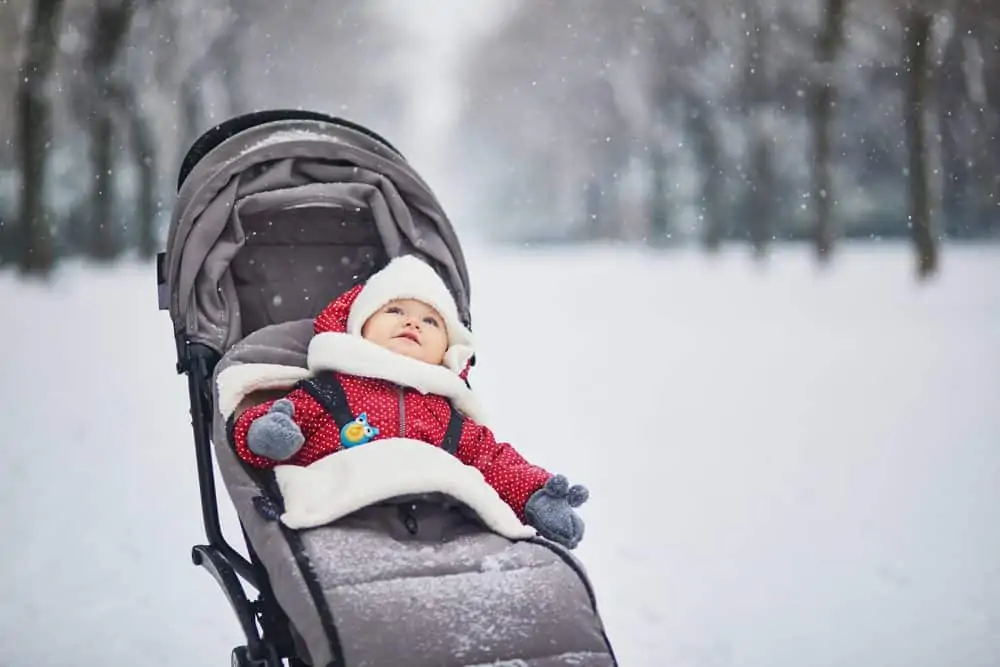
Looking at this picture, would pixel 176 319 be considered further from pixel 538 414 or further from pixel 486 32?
pixel 486 32

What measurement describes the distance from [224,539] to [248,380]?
Answer: 593 millimetres

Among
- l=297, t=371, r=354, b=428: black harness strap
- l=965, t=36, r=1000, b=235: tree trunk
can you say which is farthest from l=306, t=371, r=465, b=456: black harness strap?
l=965, t=36, r=1000, b=235: tree trunk

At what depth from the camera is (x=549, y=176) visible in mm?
35438

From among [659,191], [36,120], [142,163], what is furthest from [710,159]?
[36,120]

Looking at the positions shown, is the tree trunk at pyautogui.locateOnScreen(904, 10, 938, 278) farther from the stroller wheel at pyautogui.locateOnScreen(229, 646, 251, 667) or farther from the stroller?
the stroller wheel at pyautogui.locateOnScreen(229, 646, 251, 667)

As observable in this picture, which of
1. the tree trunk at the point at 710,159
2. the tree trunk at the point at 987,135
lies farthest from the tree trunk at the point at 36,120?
the tree trunk at the point at 987,135

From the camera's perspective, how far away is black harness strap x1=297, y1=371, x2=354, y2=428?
3.14 meters

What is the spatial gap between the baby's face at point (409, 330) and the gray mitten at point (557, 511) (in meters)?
0.60

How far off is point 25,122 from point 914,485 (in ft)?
41.7

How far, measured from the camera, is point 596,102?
1073 inches

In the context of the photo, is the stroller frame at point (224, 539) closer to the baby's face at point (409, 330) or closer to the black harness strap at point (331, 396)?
the black harness strap at point (331, 396)

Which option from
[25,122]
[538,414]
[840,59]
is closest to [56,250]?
[25,122]

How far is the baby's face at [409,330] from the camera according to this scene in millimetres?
3359

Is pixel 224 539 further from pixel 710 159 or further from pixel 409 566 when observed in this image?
pixel 710 159
